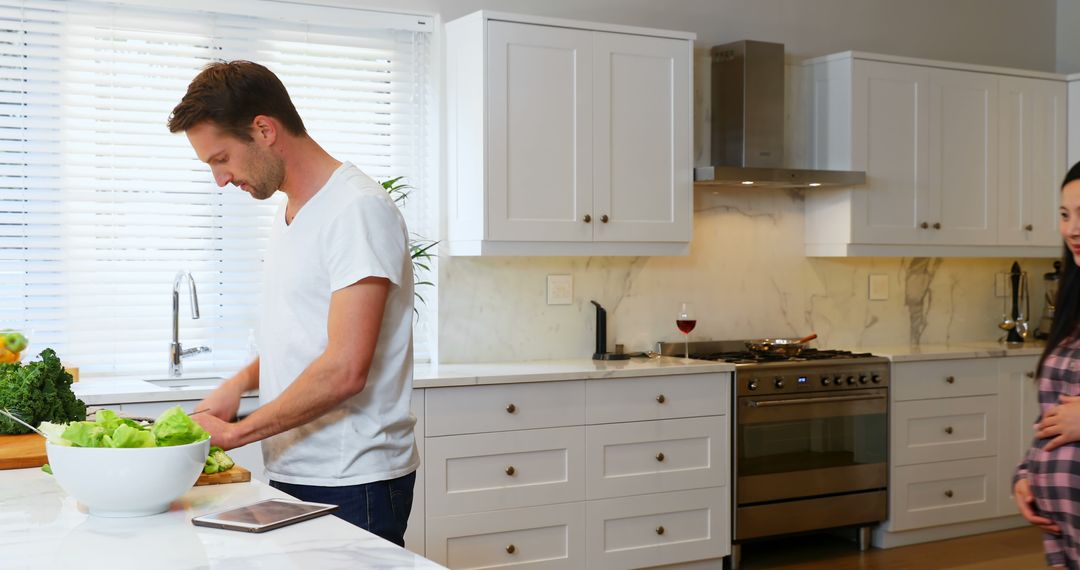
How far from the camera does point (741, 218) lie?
5.10 m

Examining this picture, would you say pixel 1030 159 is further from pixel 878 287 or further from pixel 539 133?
pixel 539 133

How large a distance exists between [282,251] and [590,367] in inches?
88.5

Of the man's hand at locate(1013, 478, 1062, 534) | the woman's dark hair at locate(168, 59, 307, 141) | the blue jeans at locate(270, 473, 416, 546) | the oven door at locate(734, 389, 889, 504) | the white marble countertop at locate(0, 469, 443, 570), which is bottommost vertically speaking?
the oven door at locate(734, 389, 889, 504)

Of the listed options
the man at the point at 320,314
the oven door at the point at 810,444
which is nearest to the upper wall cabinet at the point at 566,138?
the oven door at the point at 810,444

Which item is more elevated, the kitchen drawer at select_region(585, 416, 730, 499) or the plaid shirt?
the plaid shirt

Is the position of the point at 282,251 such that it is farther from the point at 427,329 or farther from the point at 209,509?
the point at 427,329

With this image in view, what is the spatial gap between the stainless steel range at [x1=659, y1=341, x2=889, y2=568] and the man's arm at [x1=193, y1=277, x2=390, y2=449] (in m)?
2.67

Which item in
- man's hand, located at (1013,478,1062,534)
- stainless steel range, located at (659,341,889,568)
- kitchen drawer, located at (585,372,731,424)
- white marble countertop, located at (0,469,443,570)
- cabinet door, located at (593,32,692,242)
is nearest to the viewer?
white marble countertop, located at (0,469,443,570)

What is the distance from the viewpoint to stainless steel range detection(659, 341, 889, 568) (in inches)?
175

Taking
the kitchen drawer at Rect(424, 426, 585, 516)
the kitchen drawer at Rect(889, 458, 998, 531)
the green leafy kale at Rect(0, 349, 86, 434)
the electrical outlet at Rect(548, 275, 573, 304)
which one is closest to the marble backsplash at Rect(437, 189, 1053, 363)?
the electrical outlet at Rect(548, 275, 573, 304)

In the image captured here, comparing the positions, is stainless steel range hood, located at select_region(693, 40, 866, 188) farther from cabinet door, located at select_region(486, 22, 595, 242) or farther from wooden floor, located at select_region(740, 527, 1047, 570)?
wooden floor, located at select_region(740, 527, 1047, 570)

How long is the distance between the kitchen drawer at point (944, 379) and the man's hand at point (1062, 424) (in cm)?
251

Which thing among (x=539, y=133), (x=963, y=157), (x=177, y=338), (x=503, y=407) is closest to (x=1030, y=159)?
(x=963, y=157)

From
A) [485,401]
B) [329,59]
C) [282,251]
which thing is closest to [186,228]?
[329,59]
